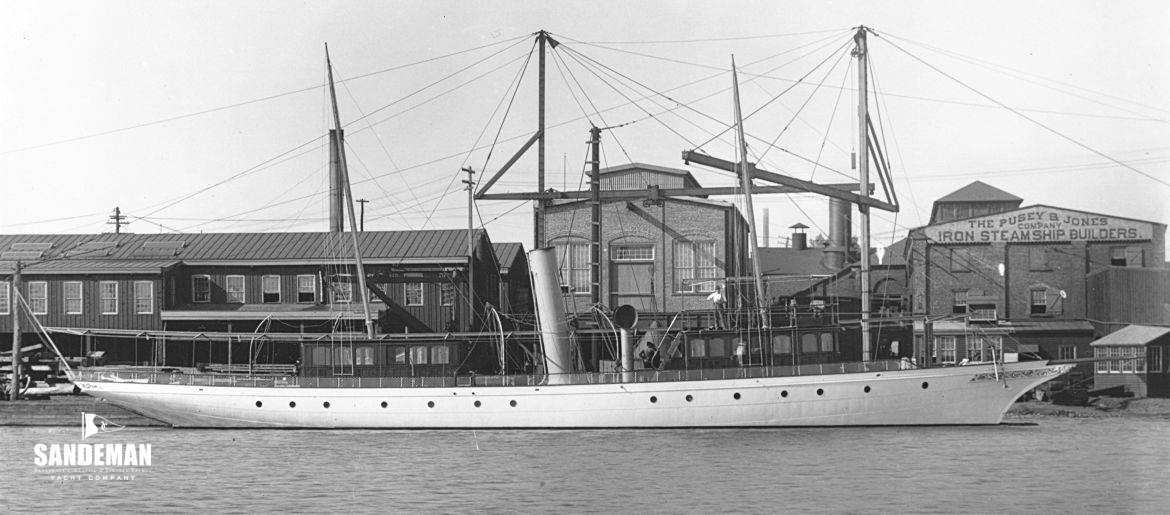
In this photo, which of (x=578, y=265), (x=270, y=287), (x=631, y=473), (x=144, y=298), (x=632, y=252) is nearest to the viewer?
(x=631, y=473)

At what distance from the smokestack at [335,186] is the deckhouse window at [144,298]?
1151 centimetres

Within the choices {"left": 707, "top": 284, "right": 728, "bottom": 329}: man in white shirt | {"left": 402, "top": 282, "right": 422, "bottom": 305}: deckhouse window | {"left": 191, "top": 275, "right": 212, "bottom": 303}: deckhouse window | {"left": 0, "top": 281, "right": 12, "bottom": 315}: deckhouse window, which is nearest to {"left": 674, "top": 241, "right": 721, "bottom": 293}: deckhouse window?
{"left": 402, "top": 282, "right": 422, "bottom": 305}: deckhouse window

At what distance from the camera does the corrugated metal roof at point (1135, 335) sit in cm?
4972

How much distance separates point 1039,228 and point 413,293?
30476mm

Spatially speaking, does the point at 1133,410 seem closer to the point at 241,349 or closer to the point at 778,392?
the point at 778,392

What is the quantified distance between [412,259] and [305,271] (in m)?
4.91

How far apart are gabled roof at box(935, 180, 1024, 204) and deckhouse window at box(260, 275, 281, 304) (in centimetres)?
3961

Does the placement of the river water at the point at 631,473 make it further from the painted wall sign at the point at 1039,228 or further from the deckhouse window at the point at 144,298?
the painted wall sign at the point at 1039,228

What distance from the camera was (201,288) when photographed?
55969mm

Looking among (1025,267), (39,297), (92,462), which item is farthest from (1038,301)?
(39,297)

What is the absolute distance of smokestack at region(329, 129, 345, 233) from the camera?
4422 cm

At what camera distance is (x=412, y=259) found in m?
55.3

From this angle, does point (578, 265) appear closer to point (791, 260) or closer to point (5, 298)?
point (5, 298)

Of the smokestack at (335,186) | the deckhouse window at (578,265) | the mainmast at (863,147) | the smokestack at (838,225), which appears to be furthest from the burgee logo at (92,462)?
the smokestack at (838,225)
